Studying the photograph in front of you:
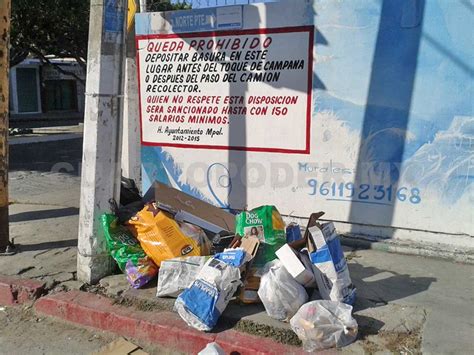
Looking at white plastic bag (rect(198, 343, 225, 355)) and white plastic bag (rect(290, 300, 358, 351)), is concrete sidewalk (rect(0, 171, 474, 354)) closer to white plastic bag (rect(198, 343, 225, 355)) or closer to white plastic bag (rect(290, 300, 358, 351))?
white plastic bag (rect(290, 300, 358, 351))

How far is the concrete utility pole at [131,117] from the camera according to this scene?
252 inches

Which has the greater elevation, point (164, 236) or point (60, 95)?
point (60, 95)

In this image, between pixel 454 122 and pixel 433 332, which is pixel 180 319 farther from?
pixel 454 122

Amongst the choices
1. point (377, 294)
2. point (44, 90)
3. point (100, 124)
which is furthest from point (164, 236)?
point (44, 90)

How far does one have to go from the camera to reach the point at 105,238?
14.9ft

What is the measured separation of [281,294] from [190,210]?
5.22 ft

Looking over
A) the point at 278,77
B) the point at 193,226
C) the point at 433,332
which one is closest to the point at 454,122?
the point at 278,77

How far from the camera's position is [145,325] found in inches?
152

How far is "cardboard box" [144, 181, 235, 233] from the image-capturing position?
4.68m

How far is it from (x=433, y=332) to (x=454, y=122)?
2.17 m

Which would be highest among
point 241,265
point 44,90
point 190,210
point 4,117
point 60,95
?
point 44,90

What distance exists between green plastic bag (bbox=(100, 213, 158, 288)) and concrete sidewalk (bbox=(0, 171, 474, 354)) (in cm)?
12

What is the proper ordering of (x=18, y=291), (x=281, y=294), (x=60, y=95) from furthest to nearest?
(x=60, y=95)
(x=18, y=291)
(x=281, y=294)

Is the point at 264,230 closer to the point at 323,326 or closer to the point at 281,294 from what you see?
the point at 281,294
